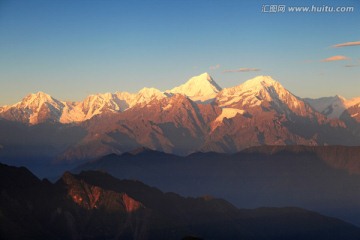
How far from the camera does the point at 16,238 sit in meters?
197

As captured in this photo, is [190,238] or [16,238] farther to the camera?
[16,238]

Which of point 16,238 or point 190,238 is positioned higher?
point 190,238

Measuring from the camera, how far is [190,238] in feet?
221

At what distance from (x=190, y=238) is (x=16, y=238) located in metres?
138
